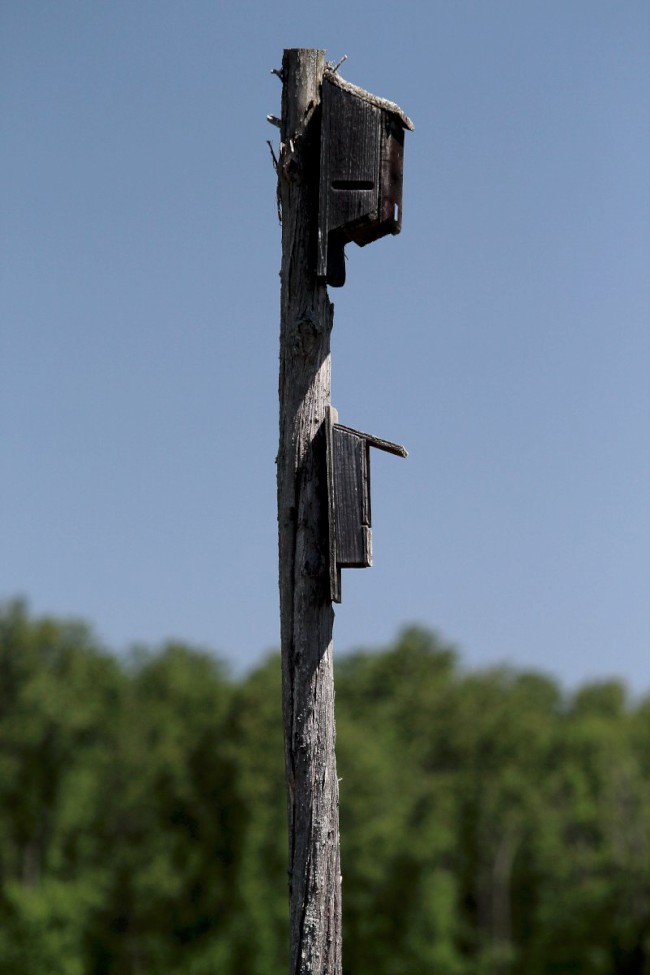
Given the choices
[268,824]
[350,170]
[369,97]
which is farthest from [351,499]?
[268,824]

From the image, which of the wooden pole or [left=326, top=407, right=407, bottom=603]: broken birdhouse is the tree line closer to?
the wooden pole

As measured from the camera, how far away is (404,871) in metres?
30.5

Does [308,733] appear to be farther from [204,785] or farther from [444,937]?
[444,937]

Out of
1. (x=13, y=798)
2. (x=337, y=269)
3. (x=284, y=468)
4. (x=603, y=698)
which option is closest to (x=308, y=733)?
(x=284, y=468)

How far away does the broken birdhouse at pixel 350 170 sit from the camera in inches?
246

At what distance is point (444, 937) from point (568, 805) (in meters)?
5.58

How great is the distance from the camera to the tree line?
27.7 m

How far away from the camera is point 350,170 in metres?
6.25

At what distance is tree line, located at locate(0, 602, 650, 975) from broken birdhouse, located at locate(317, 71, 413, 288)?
20949 millimetres

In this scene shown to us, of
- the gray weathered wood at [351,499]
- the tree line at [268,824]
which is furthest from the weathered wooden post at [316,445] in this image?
the tree line at [268,824]

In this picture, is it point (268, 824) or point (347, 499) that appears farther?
point (268, 824)

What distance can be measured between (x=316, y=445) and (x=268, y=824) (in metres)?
22.8

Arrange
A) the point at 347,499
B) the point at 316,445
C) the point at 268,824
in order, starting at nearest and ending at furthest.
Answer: the point at 347,499
the point at 316,445
the point at 268,824

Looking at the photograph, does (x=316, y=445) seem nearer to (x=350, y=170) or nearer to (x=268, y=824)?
(x=350, y=170)
